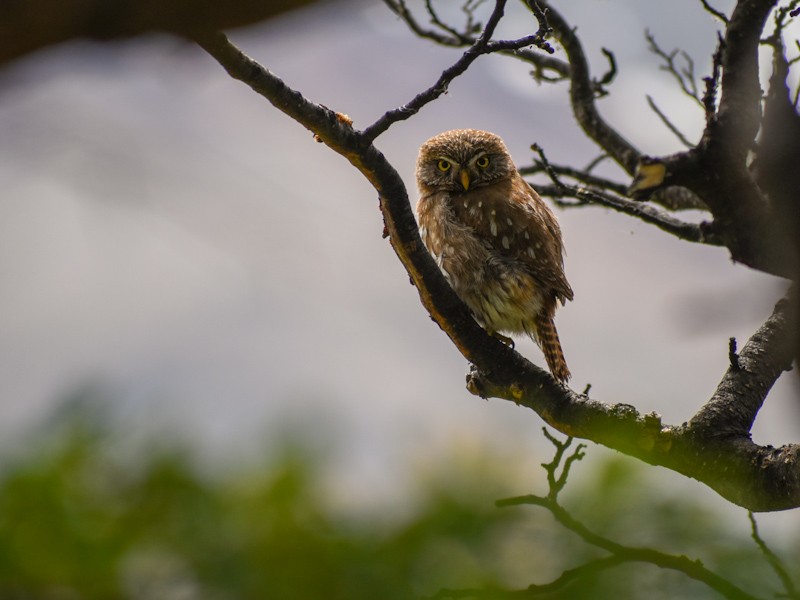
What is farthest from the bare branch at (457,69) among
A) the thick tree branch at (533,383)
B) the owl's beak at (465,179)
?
the owl's beak at (465,179)

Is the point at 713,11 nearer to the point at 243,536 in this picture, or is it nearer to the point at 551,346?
the point at 551,346

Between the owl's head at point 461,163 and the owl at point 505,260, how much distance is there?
28 cm

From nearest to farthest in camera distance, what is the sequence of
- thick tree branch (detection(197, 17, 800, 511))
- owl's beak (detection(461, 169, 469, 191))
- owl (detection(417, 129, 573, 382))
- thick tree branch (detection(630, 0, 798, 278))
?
thick tree branch (detection(630, 0, 798, 278)) → thick tree branch (detection(197, 17, 800, 511)) → owl (detection(417, 129, 573, 382)) → owl's beak (detection(461, 169, 469, 191))

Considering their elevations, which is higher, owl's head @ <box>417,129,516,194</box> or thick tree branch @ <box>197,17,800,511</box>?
owl's head @ <box>417,129,516,194</box>

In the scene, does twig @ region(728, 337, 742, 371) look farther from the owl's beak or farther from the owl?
the owl's beak

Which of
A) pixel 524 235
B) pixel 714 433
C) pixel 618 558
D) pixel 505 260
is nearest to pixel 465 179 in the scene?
pixel 524 235

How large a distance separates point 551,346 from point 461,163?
1.48 m

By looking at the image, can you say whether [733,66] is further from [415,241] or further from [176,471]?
[176,471]

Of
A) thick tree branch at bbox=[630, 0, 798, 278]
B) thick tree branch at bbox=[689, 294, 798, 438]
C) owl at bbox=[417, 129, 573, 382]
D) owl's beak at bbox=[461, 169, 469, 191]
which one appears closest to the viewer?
thick tree branch at bbox=[630, 0, 798, 278]

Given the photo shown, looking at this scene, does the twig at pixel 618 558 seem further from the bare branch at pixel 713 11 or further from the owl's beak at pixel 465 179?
the owl's beak at pixel 465 179

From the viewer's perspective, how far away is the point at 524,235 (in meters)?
4.54

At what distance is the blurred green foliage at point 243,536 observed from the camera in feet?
3.25

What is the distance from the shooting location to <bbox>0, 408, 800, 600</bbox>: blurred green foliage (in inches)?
39.0

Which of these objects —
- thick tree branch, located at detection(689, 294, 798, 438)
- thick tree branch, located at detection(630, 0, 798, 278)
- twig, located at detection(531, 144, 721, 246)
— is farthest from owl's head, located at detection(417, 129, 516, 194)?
thick tree branch, located at detection(630, 0, 798, 278)
